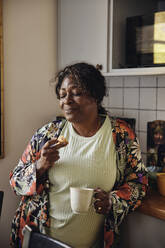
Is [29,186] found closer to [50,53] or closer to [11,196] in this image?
[11,196]

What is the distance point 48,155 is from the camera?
1.32 m

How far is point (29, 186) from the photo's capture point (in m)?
1.37

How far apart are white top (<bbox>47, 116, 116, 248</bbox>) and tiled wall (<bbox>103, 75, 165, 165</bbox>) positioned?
58 cm

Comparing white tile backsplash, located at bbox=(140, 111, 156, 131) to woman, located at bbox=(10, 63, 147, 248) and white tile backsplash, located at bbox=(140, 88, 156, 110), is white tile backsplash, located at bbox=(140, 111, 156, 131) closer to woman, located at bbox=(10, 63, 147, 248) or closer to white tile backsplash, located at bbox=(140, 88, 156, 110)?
white tile backsplash, located at bbox=(140, 88, 156, 110)

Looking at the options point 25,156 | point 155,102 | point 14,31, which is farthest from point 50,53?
point 25,156

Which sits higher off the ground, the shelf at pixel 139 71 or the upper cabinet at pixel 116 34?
the upper cabinet at pixel 116 34

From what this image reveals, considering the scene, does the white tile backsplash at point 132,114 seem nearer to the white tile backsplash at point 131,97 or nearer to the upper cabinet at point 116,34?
the white tile backsplash at point 131,97

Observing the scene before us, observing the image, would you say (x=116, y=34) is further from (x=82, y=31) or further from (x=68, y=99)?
(x=68, y=99)

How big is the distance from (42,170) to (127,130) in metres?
0.43

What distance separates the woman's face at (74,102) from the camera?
1375 mm

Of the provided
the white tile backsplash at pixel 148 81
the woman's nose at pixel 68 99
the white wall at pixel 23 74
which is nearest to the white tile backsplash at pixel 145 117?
the white tile backsplash at pixel 148 81

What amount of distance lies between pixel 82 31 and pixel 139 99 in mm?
564

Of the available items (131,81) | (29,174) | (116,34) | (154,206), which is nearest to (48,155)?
(29,174)

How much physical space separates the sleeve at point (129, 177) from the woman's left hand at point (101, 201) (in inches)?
2.8
